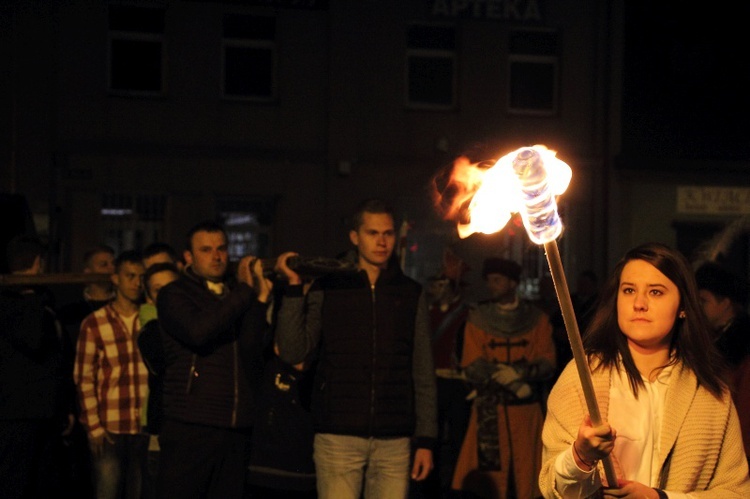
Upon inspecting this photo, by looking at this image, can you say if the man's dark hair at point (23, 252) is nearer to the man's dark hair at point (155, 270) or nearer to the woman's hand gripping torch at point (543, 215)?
the man's dark hair at point (155, 270)

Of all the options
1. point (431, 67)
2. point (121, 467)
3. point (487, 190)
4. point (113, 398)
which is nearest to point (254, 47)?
point (431, 67)

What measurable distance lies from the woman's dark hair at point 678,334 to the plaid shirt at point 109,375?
4.14m

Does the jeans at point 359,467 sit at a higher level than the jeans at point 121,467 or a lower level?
higher

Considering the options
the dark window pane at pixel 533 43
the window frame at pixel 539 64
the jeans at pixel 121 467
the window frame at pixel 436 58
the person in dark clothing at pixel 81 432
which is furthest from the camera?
the dark window pane at pixel 533 43

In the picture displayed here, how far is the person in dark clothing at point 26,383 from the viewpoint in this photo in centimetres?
662

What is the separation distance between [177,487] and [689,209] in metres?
15.8

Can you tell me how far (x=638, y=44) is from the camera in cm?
1978

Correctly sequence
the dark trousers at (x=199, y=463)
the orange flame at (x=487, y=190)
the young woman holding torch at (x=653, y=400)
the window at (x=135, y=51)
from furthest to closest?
the window at (x=135, y=51) < the dark trousers at (x=199, y=463) < the young woman holding torch at (x=653, y=400) < the orange flame at (x=487, y=190)

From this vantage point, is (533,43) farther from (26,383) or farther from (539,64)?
(26,383)

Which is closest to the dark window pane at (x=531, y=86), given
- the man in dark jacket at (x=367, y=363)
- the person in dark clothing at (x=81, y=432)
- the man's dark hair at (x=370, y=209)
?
the person in dark clothing at (x=81, y=432)

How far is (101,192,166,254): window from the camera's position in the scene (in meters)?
17.7

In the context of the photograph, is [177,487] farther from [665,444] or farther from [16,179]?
[16,179]

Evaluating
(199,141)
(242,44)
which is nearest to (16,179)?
(199,141)

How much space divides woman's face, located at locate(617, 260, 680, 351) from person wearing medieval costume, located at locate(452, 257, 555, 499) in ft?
12.6
